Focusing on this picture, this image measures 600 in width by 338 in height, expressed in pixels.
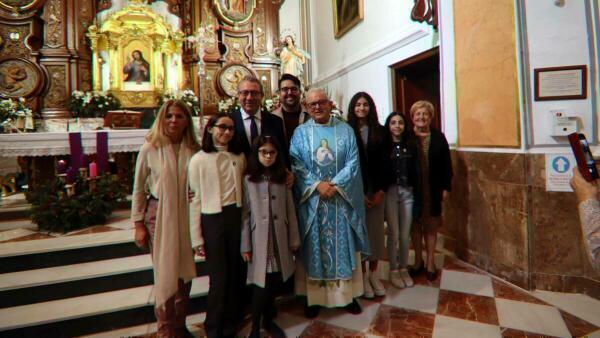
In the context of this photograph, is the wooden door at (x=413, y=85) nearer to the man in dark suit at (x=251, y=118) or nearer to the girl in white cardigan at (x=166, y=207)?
the man in dark suit at (x=251, y=118)

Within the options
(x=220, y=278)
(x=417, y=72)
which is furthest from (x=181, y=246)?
(x=417, y=72)

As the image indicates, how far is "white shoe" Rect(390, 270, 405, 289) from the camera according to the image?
2.75m

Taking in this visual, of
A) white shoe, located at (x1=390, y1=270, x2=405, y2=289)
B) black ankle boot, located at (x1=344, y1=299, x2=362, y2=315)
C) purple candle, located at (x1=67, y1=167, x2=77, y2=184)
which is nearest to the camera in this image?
black ankle boot, located at (x1=344, y1=299, x2=362, y2=315)

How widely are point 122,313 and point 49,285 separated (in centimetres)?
68

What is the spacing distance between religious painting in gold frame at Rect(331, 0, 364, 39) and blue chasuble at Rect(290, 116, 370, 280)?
4292 millimetres

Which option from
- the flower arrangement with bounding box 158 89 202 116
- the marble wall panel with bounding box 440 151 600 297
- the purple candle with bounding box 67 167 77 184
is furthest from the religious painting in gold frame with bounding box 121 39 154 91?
the marble wall panel with bounding box 440 151 600 297

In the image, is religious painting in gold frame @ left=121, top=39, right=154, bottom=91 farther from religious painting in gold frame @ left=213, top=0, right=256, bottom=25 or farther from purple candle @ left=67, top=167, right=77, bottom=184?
purple candle @ left=67, top=167, right=77, bottom=184

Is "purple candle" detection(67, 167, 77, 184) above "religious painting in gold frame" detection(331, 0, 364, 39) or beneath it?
beneath

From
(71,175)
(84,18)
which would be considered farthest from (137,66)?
(71,175)

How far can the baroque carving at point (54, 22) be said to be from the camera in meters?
6.21

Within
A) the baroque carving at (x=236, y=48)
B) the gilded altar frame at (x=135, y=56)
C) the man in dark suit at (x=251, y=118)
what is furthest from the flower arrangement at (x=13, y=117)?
the man in dark suit at (x=251, y=118)

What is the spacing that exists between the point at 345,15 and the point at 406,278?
539 centimetres

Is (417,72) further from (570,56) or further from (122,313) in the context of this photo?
(122,313)

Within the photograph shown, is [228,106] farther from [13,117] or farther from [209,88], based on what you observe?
[13,117]
